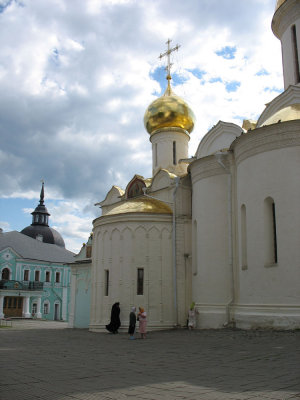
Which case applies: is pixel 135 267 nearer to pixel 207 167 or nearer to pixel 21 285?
pixel 207 167

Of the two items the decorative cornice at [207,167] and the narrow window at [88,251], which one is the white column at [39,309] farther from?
the decorative cornice at [207,167]

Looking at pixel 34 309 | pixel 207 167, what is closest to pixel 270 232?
pixel 207 167

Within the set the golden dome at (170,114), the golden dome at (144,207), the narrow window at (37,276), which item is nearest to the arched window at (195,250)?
the golden dome at (144,207)

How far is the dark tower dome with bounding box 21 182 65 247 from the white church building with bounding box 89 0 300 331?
1523 inches

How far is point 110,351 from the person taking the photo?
8.54 metres

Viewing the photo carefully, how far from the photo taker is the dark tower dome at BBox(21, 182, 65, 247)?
54.0 meters

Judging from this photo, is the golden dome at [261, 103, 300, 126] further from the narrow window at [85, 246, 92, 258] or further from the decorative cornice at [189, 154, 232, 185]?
the narrow window at [85, 246, 92, 258]

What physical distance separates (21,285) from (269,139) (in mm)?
33075

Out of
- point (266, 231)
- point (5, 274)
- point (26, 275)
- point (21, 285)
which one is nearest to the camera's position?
point (266, 231)

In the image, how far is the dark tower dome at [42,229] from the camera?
177ft

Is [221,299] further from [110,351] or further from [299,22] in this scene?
[299,22]

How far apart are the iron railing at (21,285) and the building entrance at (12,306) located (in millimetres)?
985

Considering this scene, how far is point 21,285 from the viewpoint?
39.1m

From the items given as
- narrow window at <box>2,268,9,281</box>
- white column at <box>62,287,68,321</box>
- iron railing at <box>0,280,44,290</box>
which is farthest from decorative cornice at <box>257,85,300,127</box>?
white column at <box>62,287,68,321</box>
